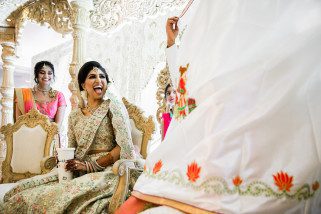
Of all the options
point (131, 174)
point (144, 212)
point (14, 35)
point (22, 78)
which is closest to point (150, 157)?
point (144, 212)

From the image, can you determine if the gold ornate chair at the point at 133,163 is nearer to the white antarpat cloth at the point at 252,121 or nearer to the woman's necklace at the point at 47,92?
the white antarpat cloth at the point at 252,121

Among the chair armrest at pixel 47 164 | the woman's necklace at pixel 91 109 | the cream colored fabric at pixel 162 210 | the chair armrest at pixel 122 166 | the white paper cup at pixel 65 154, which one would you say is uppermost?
the woman's necklace at pixel 91 109

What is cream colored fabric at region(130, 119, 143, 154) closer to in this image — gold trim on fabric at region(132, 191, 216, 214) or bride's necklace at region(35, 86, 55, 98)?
gold trim on fabric at region(132, 191, 216, 214)

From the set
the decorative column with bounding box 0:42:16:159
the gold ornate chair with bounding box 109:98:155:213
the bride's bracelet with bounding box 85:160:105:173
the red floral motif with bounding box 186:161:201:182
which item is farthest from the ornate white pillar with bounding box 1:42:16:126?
the red floral motif with bounding box 186:161:201:182

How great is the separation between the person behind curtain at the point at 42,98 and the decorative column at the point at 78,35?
0.41 metres

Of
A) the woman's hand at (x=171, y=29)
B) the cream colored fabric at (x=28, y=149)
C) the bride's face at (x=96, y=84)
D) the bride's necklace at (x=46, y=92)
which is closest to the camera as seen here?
the woman's hand at (x=171, y=29)

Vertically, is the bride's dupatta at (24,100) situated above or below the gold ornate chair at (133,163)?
above

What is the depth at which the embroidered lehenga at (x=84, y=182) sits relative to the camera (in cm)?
164

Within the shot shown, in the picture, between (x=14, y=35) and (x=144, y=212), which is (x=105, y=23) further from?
(x=144, y=212)

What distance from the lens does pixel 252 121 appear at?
30.0 inches

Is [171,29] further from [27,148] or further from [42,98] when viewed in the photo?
[42,98]

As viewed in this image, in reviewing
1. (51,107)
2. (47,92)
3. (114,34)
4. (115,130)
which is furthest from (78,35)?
(115,130)

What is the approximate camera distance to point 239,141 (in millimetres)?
755

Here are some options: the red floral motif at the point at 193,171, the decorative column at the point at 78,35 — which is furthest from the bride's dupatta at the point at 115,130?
the decorative column at the point at 78,35
